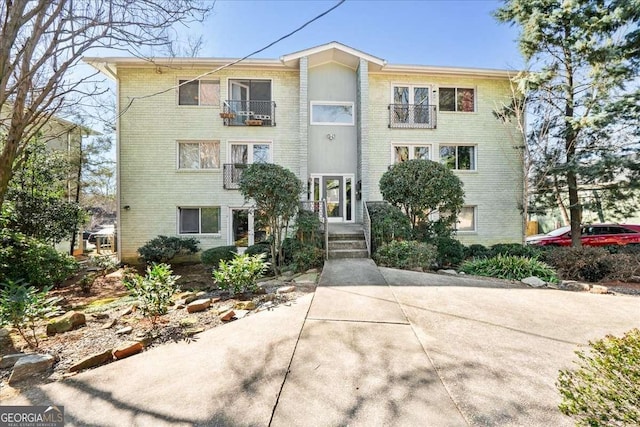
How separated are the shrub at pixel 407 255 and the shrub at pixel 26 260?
7.80 meters

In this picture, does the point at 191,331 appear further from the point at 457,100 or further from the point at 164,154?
the point at 457,100

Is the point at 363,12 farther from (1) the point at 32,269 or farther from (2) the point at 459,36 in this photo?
(1) the point at 32,269

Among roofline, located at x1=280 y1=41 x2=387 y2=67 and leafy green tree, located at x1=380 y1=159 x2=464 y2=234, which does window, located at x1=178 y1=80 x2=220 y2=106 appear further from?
leafy green tree, located at x1=380 y1=159 x2=464 y2=234

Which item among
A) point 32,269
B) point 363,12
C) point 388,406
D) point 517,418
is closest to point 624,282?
point 517,418

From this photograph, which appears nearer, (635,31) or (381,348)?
(381,348)

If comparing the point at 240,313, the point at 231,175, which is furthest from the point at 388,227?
the point at 231,175

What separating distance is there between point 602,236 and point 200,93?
56.4ft

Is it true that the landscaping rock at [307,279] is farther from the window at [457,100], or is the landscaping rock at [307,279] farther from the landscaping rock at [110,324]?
the window at [457,100]

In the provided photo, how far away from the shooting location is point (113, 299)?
6016mm

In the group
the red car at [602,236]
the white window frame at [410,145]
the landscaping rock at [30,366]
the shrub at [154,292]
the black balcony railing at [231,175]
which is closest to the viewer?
the landscaping rock at [30,366]

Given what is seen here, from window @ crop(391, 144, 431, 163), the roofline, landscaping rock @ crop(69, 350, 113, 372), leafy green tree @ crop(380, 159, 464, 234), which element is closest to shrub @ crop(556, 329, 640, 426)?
landscaping rock @ crop(69, 350, 113, 372)

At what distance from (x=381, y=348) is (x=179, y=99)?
12.0 meters

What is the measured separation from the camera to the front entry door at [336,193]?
37.7ft

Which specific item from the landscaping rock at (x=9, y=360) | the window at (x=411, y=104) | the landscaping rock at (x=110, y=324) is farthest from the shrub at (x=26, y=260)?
the window at (x=411, y=104)
